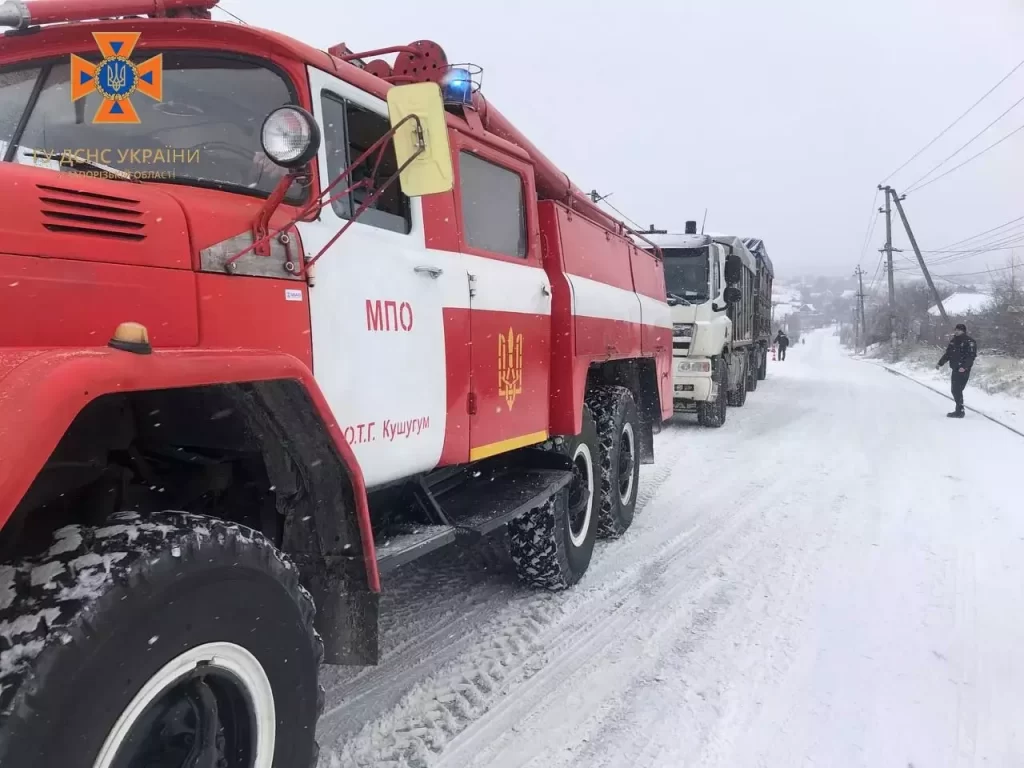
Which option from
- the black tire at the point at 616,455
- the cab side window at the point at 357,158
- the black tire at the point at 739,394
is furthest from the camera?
the black tire at the point at 739,394

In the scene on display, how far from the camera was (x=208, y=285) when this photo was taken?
2041mm

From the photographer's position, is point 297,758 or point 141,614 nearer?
point 141,614

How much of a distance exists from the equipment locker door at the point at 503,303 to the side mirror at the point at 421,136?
3.94 feet

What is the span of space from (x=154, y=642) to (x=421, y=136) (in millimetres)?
1524

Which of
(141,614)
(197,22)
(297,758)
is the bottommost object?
(297,758)

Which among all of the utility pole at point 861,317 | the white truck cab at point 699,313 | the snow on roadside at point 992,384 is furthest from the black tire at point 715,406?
the utility pole at point 861,317

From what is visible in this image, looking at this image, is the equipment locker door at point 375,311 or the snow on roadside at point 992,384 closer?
the equipment locker door at point 375,311

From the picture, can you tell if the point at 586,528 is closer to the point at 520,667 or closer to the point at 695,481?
the point at 520,667

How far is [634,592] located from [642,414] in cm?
238

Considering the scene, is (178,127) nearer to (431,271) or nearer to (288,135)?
(288,135)

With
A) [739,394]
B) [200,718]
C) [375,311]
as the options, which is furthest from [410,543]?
[739,394]

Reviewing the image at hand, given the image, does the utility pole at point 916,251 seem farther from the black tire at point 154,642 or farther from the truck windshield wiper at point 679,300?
the black tire at point 154,642

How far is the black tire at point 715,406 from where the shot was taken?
39.0ft

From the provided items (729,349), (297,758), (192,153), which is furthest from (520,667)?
(729,349)
